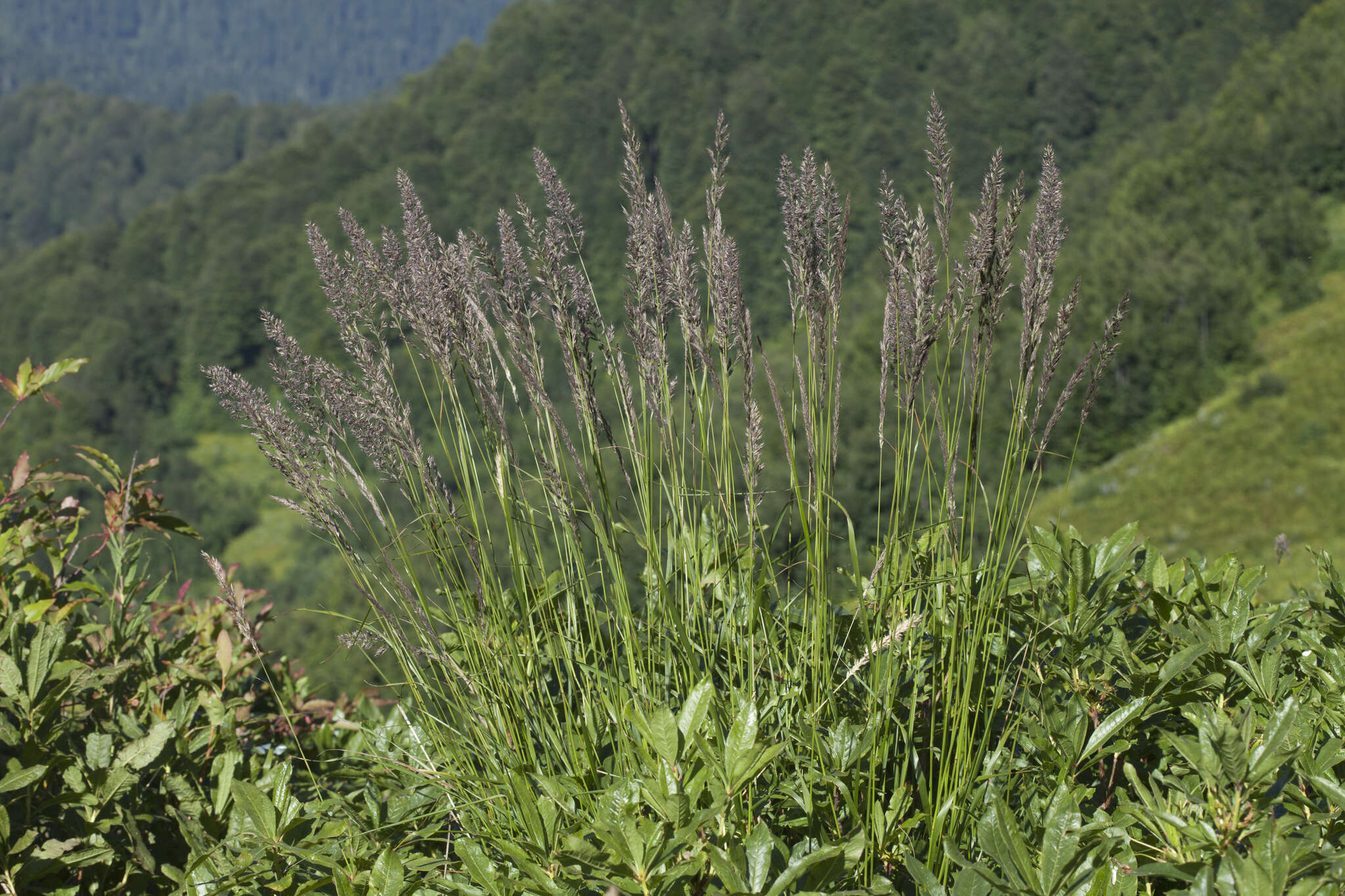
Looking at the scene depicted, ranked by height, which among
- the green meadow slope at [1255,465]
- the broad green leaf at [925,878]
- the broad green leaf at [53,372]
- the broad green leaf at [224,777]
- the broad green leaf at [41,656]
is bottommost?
the green meadow slope at [1255,465]

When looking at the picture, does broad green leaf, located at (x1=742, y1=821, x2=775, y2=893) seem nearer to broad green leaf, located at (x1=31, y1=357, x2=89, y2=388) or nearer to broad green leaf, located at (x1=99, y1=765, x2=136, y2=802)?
broad green leaf, located at (x1=99, y1=765, x2=136, y2=802)

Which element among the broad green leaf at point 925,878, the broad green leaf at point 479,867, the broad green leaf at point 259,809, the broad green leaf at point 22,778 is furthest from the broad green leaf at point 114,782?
the broad green leaf at point 925,878

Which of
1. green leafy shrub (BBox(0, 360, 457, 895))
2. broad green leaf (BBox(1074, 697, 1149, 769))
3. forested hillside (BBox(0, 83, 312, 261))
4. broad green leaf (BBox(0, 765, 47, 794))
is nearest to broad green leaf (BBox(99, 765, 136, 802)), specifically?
green leafy shrub (BBox(0, 360, 457, 895))

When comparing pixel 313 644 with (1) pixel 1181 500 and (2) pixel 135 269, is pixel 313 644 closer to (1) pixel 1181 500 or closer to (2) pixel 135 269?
(1) pixel 1181 500

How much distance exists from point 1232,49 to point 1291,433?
52.0m

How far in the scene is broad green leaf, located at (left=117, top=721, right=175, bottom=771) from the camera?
1.61 metres

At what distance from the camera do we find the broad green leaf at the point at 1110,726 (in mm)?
1400

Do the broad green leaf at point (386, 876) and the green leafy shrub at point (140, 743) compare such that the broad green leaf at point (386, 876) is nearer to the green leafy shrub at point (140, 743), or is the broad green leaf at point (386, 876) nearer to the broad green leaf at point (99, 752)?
the green leafy shrub at point (140, 743)

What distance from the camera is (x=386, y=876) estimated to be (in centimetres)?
129

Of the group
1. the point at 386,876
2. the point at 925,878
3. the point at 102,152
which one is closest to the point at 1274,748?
the point at 925,878

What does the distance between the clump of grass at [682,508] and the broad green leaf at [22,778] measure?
51cm

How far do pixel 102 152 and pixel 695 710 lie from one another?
160291 mm

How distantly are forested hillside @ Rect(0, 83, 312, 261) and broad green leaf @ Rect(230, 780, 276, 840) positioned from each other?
144054mm

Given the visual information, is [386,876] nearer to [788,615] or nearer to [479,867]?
[479,867]
